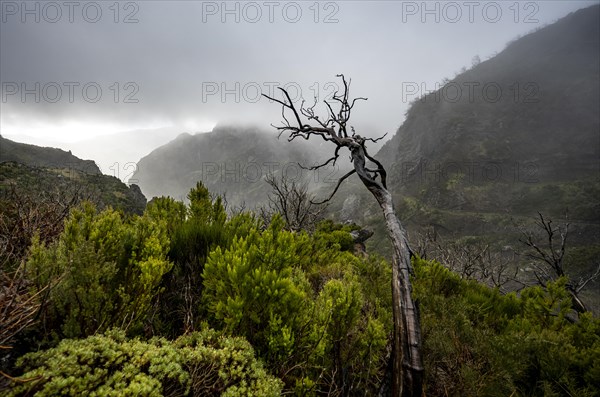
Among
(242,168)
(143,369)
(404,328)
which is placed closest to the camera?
→ (143,369)

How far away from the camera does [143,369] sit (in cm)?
160

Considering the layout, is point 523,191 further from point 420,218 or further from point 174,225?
point 174,225

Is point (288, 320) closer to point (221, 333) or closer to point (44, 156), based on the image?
point (221, 333)

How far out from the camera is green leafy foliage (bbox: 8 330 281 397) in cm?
133

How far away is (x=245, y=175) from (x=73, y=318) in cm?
16815

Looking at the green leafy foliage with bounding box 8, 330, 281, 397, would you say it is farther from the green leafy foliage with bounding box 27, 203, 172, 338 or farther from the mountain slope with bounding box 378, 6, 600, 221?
the mountain slope with bounding box 378, 6, 600, 221

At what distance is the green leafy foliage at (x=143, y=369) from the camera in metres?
1.33

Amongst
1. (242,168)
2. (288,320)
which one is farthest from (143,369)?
(242,168)

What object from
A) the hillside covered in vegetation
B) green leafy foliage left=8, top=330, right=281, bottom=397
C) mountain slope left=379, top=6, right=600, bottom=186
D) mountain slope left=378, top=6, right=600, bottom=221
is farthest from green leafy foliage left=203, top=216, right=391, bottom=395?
mountain slope left=379, top=6, right=600, bottom=186

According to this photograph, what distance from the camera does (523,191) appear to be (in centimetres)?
5316

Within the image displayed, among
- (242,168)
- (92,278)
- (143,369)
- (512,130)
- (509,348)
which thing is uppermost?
(512,130)

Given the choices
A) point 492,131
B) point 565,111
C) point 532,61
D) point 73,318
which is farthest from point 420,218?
point 532,61

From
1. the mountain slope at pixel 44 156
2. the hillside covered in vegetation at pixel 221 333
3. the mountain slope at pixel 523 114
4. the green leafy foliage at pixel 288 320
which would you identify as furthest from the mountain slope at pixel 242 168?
the green leafy foliage at pixel 288 320

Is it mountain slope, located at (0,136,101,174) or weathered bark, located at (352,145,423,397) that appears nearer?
weathered bark, located at (352,145,423,397)
